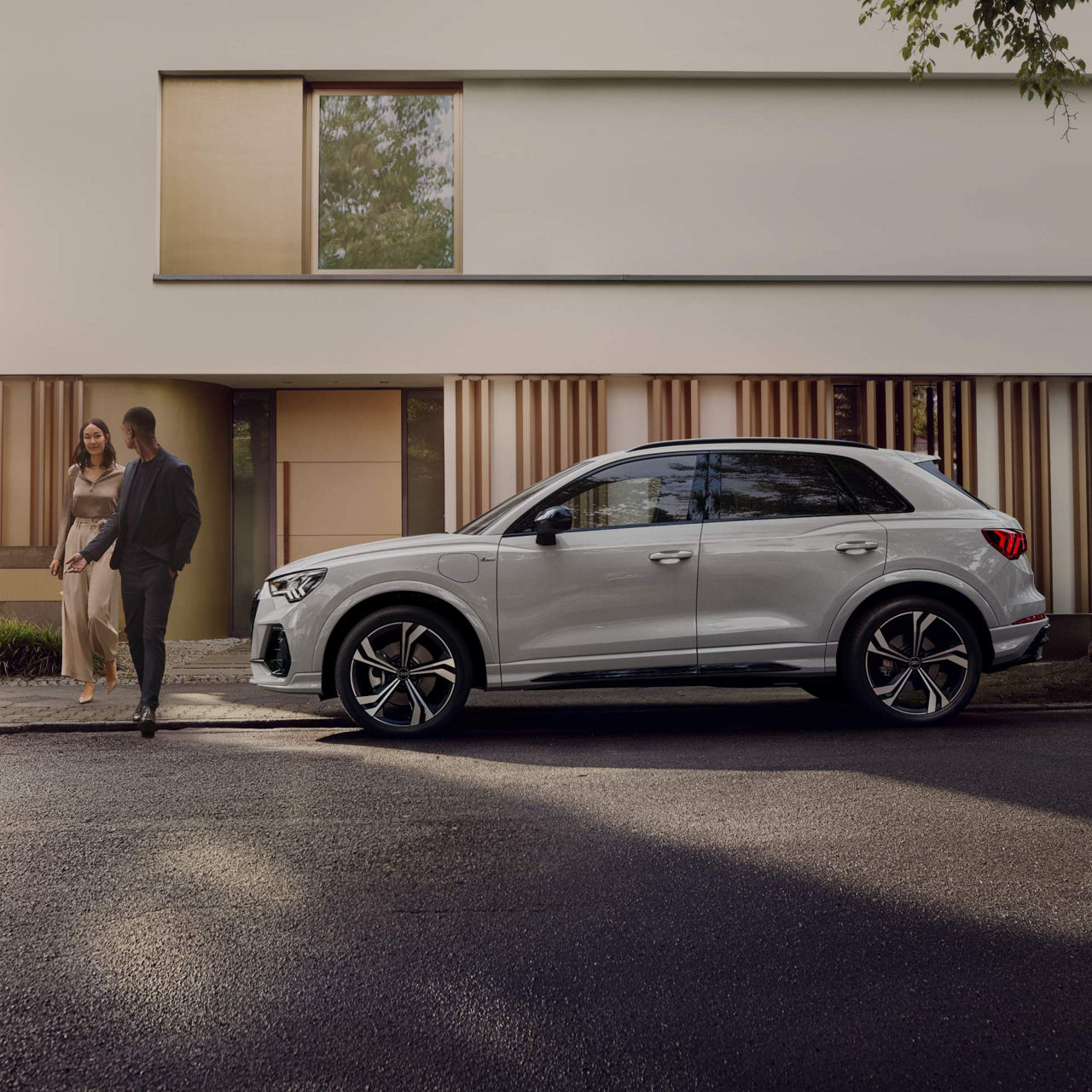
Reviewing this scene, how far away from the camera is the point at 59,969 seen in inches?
128

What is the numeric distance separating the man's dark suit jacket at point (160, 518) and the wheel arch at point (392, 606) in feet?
4.30

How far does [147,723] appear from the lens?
739cm

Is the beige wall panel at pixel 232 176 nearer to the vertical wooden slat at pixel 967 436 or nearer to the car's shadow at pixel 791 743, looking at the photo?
the car's shadow at pixel 791 743

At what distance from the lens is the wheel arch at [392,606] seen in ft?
23.2

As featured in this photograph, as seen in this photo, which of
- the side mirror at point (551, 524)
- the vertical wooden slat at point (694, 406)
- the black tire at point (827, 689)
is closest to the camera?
the side mirror at point (551, 524)

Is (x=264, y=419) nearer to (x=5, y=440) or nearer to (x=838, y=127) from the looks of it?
(x=5, y=440)

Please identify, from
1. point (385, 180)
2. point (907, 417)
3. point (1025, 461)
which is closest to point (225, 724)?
point (385, 180)

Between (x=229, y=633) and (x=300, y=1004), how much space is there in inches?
455

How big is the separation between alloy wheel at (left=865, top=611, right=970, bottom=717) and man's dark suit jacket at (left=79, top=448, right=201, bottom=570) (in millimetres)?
4428

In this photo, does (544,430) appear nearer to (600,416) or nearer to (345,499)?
(600,416)

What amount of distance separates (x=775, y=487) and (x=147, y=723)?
4.24 m

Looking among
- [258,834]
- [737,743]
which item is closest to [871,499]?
[737,743]

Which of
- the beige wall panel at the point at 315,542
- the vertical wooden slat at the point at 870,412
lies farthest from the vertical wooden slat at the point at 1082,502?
the beige wall panel at the point at 315,542

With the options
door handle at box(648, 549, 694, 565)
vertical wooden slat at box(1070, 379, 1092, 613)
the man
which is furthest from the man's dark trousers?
vertical wooden slat at box(1070, 379, 1092, 613)
